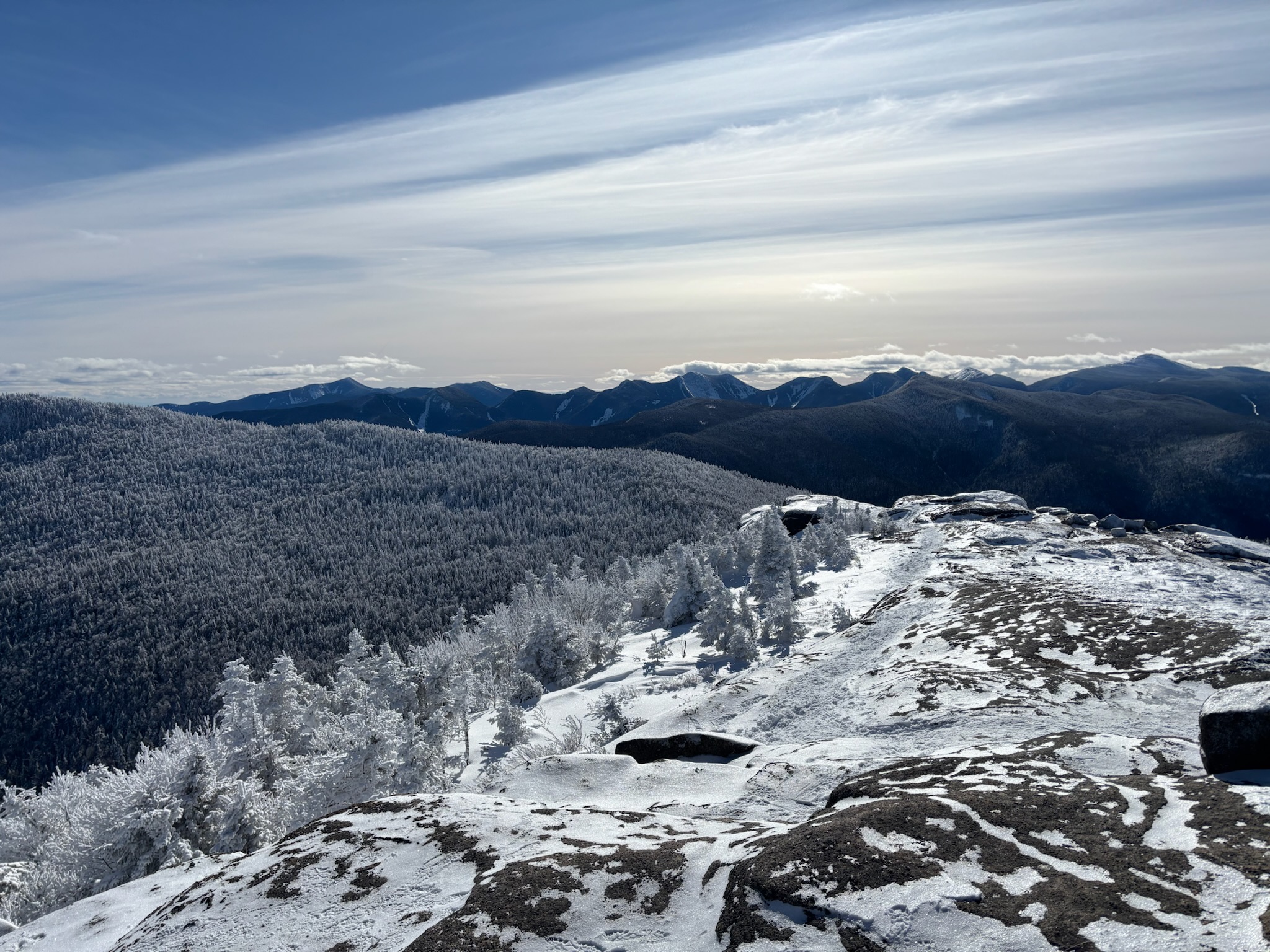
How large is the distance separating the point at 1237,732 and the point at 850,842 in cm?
1094

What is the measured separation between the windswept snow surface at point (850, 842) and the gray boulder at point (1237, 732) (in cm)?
98

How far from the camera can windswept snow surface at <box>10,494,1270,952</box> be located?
1099cm

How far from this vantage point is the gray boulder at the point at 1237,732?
15.6 m

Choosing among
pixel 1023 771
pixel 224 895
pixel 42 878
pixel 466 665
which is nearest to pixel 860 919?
pixel 1023 771

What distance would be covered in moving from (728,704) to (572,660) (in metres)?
29.3

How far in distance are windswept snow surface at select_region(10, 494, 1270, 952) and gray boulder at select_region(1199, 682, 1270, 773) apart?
0.98m

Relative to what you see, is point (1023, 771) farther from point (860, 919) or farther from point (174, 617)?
point (174, 617)

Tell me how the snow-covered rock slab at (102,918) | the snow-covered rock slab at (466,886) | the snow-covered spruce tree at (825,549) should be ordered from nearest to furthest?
the snow-covered rock slab at (466,886), the snow-covered rock slab at (102,918), the snow-covered spruce tree at (825,549)

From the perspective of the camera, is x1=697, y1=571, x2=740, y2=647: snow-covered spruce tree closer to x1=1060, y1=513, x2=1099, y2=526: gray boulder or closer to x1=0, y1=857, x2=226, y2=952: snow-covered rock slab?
x1=0, y1=857, x2=226, y2=952: snow-covered rock slab

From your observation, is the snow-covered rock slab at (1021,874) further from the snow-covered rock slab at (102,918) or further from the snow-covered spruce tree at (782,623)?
the snow-covered spruce tree at (782,623)

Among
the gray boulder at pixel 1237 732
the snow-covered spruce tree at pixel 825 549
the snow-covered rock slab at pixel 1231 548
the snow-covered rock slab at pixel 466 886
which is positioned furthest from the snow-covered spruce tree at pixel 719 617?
the snow-covered rock slab at pixel 1231 548

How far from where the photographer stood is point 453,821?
16.8 metres

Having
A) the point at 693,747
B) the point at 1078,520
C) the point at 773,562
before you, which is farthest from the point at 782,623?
the point at 1078,520

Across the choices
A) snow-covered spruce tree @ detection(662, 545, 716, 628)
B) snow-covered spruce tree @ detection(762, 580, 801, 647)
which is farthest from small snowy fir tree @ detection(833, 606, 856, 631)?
snow-covered spruce tree @ detection(662, 545, 716, 628)
